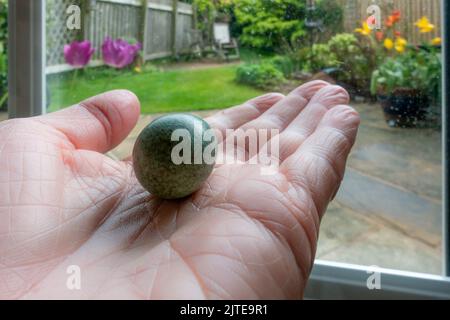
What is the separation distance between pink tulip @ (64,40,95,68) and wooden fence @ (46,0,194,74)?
1cm

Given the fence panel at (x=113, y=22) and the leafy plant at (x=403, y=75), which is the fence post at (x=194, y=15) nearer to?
the fence panel at (x=113, y=22)

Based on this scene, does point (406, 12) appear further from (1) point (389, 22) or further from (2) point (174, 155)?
(2) point (174, 155)

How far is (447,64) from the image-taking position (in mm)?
567

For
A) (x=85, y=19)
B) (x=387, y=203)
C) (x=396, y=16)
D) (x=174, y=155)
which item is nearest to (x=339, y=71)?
(x=396, y=16)

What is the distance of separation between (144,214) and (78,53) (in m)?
0.41

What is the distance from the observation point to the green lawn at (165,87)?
697 mm

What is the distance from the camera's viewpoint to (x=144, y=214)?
0.51 m

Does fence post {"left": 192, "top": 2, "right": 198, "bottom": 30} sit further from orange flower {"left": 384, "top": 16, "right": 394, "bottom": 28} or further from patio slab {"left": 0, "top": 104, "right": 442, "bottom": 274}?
orange flower {"left": 384, "top": 16, "right": 394, "bottom": 28}

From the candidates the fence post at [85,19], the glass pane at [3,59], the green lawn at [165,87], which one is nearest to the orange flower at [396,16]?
the green lawn at [165,87]

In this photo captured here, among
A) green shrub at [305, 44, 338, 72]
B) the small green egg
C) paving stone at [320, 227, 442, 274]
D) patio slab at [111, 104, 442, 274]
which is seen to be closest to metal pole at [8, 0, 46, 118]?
patio slab at [111, 104, 442, 274]

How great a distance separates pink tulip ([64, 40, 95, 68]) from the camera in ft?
2.46

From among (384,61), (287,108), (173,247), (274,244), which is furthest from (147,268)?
(384,61)

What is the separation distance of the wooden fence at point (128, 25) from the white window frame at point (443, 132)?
0.03m
